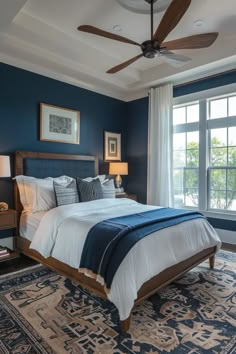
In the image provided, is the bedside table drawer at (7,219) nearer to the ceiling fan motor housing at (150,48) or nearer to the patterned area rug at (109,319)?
the patterned area rug at (109,319)

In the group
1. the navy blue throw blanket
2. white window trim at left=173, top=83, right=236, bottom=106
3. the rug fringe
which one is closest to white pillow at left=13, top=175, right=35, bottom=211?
the rug fringe

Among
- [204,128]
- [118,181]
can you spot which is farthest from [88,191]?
[204,128]

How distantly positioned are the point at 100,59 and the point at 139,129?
174 centimetres

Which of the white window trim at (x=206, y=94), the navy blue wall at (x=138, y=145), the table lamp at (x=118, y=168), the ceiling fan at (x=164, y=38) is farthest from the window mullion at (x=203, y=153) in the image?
the ceiling fan at (x=164, y=38)

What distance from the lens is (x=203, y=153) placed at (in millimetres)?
4359

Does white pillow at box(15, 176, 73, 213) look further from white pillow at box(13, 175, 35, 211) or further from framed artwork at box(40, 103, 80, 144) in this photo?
framed artwork at box(40, 103, 80, 144)

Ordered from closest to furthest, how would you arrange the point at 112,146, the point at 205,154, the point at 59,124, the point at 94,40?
the point at 94,40, the point at 59,124, the point at 205,154, the point at 112,146

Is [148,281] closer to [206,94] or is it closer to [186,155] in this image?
[186,155]

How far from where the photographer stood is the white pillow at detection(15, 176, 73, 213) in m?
3.28

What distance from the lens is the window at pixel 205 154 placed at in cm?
412

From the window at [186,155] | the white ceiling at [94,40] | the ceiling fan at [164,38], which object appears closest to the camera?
the ceiling fan at [164,38]

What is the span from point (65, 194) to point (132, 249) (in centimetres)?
165

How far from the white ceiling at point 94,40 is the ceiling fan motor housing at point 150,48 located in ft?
2.61

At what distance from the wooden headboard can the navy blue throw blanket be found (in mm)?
1840
